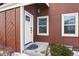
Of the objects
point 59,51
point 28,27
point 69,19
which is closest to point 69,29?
point 69,19

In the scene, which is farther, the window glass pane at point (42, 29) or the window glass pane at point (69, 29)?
the window glass pane at point (42, 29)

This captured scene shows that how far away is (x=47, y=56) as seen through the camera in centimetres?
250

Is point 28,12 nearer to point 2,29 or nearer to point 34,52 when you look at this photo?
point 2,29

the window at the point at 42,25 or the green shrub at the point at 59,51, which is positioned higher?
the window at the point at 42,25

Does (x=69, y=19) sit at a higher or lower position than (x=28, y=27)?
higher

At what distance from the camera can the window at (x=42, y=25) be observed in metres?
2.59

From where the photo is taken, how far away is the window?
259 cm

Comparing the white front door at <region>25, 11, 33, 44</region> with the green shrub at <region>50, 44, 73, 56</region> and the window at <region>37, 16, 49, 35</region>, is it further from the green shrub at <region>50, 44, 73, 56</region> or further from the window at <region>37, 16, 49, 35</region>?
the green shrub at <region>50, 44, 73, 56</region>

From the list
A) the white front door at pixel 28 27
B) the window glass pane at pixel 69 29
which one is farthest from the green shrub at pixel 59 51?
the white front door at pixel 28 27

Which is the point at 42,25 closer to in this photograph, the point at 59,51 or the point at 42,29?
the point at 42,29

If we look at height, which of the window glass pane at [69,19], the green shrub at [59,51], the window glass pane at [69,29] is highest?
the window glass pane at [69,19]

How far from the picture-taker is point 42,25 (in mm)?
2617

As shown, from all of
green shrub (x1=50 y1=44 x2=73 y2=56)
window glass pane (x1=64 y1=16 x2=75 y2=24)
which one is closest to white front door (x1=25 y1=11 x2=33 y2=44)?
green shrub (x1=50 y1=44 x2=73 y2=56)

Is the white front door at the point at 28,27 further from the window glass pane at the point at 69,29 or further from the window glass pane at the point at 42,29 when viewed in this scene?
the window glass pane at the point at 69,29
